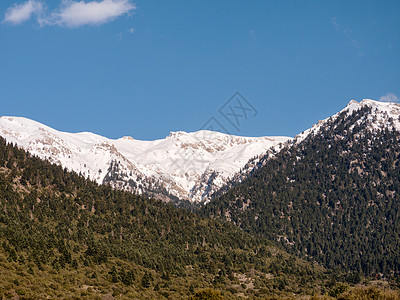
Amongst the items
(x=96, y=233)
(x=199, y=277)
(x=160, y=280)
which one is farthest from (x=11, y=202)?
(x=199, y=277)

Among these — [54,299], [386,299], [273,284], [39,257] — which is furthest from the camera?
[273,284]

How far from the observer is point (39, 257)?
140 m

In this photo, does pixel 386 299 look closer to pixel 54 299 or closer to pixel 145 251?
pixel 54 299

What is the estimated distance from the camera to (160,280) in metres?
165

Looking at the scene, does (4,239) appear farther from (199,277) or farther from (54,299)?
(199,277)

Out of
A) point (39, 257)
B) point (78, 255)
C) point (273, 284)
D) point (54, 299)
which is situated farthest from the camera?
point (273, 284)

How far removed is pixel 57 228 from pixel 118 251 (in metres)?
23.7

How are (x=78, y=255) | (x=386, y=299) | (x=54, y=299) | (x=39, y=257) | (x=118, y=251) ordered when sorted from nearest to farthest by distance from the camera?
1. (x=386, y=299)
2. (x=54, y=299)
3. (x=39, y=257)
4. (x=78, y=255)
5. (x=118, y=251)

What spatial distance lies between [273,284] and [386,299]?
4319 inches

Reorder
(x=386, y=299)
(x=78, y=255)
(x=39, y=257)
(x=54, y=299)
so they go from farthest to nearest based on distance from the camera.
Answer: (x=78, y=255) → (x=39, y=257) → (x=54, y=299) → (x=386, y=299)

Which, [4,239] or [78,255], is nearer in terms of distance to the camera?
[4,239]

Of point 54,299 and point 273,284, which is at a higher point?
point 273,284

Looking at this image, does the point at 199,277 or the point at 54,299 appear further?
the point at 199,277

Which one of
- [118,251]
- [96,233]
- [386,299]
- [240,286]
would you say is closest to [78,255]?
[118,251]
